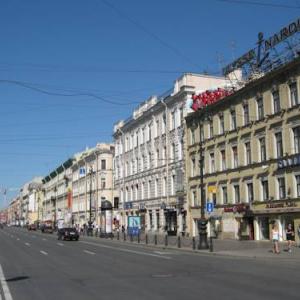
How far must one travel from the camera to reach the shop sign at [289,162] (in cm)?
3734

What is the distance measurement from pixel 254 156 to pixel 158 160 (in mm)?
21605

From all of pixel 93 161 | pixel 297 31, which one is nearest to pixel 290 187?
pixel 297 31

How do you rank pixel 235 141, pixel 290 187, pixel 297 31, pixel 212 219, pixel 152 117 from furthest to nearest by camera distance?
pixel 152 117
pixel 212 219
pixel 235 141
pixel 297 31
pixel 290 187

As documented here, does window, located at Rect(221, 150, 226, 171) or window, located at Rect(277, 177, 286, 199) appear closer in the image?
window, located at Rect(277, 177, 286, 199)

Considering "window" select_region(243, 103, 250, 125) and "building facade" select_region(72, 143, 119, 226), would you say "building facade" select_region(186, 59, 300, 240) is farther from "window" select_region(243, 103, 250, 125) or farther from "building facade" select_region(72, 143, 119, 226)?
"building facade" select_region(72, 143, 119, 226)

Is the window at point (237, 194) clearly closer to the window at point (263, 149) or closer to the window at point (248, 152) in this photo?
the window at point (248, 152)

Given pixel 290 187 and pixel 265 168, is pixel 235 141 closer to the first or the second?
pixel 265 168

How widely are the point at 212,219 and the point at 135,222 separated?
7.32 m

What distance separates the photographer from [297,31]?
41.2 m

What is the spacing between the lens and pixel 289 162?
38.2 metres

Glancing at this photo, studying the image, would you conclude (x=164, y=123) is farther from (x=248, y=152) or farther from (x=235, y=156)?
(x=248, y=152)

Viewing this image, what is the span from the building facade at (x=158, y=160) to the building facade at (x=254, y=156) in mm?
4193

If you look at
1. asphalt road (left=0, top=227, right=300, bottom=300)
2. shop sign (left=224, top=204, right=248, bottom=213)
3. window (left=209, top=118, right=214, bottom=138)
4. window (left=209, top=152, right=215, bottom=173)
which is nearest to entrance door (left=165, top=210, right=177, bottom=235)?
window (left=209, top=152, right=215, bottom=173)

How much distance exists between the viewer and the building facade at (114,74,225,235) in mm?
57500
